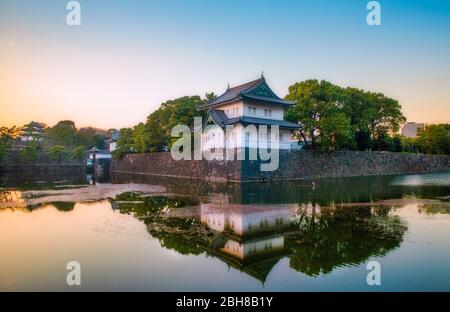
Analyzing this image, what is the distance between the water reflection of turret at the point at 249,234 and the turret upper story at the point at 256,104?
16437 millimetres

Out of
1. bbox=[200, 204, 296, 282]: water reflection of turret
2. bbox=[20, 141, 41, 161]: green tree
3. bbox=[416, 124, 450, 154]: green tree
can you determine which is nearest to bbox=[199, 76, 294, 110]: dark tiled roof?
bbox=[200, 204, 296, 282]: water reflection of turret

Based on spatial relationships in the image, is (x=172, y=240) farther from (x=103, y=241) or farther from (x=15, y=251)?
(x=15, y=251)

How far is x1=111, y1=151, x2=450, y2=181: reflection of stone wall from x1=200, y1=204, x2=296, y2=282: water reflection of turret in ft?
40.5

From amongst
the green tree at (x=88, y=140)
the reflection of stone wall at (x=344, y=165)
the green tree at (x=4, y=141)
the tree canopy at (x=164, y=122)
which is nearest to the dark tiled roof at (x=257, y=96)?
the tree canopy at (x=164, y=122)

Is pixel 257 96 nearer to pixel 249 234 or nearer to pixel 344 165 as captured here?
pixel 344 165

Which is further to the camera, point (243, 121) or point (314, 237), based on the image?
point (243, 121)

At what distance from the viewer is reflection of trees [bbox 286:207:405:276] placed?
677 centimetres

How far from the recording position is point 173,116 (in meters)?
34.4

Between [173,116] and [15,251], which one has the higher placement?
[173,116]

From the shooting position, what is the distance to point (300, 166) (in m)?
29.3

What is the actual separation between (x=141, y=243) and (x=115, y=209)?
622 centimetres

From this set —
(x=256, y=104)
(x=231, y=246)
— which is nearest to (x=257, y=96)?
(x=256, y=104)

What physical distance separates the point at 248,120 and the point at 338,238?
772 inches
